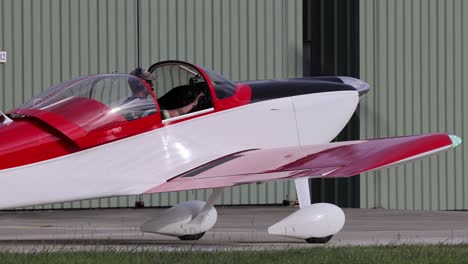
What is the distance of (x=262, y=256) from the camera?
11.4m

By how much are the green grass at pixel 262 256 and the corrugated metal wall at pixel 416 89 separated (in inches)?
462

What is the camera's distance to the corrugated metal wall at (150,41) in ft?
73.9

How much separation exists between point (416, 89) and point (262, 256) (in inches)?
516

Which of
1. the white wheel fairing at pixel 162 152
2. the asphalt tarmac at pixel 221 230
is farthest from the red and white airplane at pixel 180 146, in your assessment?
the asphalt tarmac at pixel 221 230

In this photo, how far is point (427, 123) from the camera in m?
24.0

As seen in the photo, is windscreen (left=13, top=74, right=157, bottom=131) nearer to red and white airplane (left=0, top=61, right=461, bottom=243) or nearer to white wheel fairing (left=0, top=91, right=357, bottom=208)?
red and white airplane (left=0, top=61, right=461, bottom=243)

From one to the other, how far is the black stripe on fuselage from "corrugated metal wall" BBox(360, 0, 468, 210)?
336 inches

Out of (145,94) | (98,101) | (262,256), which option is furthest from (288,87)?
(262,256)

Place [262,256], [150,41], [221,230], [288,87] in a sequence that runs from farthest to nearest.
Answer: [150,41] → [221,230] → [288,87] → [262,256]

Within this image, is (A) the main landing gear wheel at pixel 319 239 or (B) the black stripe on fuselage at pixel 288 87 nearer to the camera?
(A) the main landing gear wheel at pixel 319 239

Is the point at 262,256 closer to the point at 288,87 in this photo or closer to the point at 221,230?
the point at 288,87

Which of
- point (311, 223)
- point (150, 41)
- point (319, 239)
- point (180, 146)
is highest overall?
point (150, 41)

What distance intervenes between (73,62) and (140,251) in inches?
444

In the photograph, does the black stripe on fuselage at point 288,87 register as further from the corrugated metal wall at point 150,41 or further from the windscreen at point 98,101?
the corrugated metal wall at point 150,41
